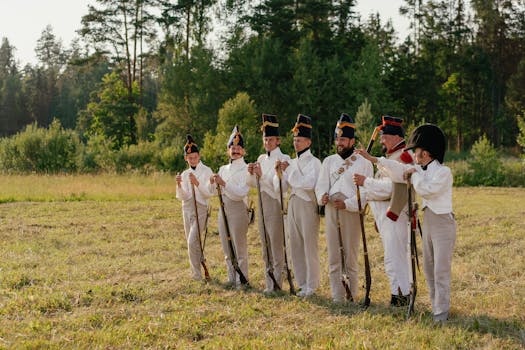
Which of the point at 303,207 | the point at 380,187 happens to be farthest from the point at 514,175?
the point at 380,187

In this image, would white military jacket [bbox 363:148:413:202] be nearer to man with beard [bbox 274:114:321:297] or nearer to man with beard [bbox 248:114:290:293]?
man with beard [bbox 274:114:321:297]

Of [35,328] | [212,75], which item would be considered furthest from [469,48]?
[35,328]

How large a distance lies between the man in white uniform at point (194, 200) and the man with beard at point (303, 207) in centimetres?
161

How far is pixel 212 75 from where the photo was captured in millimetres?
42219

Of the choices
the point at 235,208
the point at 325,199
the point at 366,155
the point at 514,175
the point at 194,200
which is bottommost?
the point at 514,175

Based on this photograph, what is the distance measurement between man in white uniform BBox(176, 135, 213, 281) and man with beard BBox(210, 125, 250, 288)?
0.44m

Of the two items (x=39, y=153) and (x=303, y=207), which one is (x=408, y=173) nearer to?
(x=303, y=207)

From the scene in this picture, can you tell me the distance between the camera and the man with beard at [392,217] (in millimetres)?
6922

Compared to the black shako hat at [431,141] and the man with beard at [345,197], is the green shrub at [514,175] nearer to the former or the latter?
the man with beard at [345,197]

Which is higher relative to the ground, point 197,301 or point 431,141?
point 431,141

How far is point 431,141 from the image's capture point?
21.1ft

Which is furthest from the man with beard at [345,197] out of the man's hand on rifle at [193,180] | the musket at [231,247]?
the man's hand on rifle at [193,180]

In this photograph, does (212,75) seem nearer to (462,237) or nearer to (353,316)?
(462,237)

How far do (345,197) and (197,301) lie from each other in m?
2.36
